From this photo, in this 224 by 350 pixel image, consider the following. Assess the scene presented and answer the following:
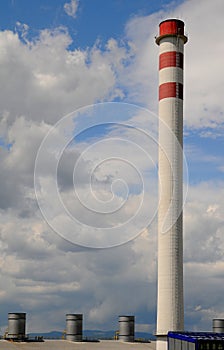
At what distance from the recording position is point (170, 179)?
281 feet

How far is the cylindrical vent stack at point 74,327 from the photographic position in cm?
8631

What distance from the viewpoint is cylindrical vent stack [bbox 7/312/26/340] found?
8275 cm

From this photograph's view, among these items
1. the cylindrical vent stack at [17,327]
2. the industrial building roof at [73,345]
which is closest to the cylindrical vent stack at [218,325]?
the industrial building roof at [73,345]

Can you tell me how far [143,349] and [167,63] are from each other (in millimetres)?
39321

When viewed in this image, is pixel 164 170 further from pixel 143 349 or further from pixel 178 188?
pixel 143 349

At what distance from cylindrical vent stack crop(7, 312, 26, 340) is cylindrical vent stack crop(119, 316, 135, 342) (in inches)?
578

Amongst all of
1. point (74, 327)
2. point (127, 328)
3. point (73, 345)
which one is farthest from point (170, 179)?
point (73, 345)

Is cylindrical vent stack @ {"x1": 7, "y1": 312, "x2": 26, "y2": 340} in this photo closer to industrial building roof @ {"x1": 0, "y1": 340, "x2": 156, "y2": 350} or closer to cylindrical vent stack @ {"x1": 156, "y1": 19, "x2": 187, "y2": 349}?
industrial building roof @ {"x1": 0, "y1": 340, "x2": 156, "y2": 350}

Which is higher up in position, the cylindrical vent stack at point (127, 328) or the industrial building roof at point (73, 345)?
the cylindrical vent stack at point (127, 328)

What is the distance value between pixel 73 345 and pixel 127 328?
1011 centimetres

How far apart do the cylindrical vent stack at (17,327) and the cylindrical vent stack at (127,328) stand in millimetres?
14678

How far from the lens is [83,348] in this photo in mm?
81688

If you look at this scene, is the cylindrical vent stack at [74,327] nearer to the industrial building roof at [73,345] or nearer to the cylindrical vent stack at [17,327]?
the industrial building roof at [73,345]

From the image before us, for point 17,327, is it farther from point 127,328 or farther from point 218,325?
point 218,325
